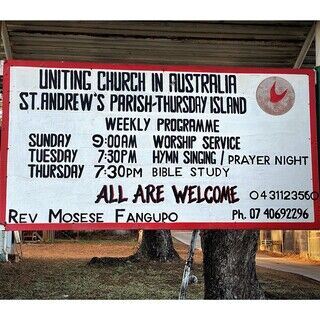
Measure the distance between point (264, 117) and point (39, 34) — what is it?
2325mm

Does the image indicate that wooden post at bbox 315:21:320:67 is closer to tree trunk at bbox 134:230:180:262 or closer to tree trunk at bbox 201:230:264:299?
tree trunk at bbox 201:230:264:299

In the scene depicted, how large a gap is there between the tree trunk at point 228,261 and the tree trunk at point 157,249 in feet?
36.2

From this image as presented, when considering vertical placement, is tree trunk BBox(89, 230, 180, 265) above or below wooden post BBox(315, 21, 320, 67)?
below

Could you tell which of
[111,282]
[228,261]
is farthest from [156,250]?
[228,261]

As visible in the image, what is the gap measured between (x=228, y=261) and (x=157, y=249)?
11.7 m

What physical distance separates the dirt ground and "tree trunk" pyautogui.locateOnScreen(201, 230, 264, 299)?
3.45m

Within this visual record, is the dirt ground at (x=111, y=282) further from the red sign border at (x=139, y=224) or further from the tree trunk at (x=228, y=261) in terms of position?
the red sign border at (x=139, y=224)

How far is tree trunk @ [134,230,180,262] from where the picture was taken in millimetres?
20578

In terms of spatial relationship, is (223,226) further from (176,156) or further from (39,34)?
(39,34)

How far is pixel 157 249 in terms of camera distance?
67.8 ft

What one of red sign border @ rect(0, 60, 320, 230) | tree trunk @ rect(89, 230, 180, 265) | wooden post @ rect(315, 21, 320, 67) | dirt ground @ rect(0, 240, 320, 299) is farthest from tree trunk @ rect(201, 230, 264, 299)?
tree trunk @ rect(89, 230, 180, 265)

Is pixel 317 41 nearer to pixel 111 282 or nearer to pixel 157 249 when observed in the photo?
pixel 111 282

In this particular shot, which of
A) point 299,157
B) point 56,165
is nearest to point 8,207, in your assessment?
point 56,165

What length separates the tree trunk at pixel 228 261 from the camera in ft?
29.6
